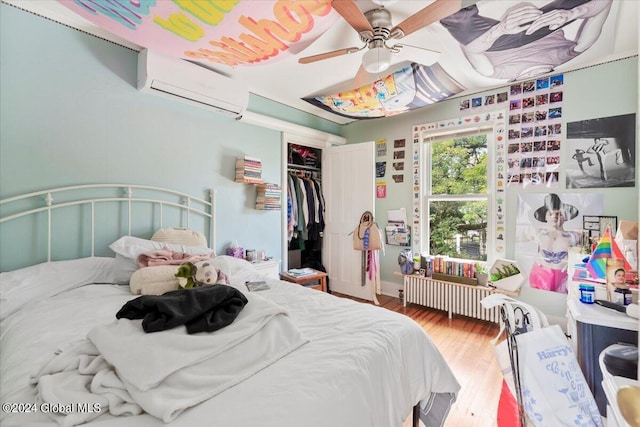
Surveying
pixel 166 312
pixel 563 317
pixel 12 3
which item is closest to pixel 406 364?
pixel 166 312

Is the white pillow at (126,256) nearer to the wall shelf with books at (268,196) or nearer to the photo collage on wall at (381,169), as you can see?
the wall shelf with books at (268,196)

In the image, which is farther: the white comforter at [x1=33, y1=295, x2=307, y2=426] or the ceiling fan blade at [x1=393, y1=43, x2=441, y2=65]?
the ceiling fan blade at [x1=393, y1=43, x2=441, y2=65]

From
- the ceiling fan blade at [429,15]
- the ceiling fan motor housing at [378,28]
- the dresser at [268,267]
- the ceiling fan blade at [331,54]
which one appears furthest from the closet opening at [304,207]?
the ceiling fan blade at [429,15]

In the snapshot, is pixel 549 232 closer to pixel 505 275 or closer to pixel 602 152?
pixel 505 275

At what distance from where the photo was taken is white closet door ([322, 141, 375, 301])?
135 inches

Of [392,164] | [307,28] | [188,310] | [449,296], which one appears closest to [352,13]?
[307,28]

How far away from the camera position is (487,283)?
2840mm

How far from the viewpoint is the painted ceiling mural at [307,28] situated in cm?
142

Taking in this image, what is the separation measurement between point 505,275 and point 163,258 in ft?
9.74

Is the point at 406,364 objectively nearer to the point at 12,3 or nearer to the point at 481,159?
the point at 481,159

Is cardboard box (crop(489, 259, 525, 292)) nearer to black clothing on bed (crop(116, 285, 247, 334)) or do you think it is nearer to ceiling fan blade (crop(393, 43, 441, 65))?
ceiling fan blade (crop(393, 43, 441, 65))

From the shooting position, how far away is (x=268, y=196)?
2990 mm

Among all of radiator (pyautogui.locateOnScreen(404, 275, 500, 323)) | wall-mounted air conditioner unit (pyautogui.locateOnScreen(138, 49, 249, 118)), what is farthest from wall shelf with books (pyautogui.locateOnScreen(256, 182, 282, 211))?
radiator (pyautogui.locateOnScreen(404, 275, 500, 323))

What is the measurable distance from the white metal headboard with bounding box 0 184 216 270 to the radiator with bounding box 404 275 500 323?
7.53 ft
